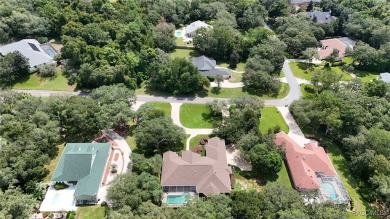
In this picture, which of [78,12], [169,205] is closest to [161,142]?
[169,205]

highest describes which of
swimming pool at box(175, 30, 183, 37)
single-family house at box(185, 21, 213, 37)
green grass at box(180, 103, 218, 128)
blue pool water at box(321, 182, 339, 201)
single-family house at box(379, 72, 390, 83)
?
single-family house at box(185, 21, 213, 37)

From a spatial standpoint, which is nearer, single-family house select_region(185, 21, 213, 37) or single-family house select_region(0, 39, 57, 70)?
single-family house select_region(0, 39, 57, 70)

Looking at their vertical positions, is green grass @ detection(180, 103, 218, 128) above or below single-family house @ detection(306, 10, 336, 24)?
below

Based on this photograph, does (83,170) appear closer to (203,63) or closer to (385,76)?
(203,63)

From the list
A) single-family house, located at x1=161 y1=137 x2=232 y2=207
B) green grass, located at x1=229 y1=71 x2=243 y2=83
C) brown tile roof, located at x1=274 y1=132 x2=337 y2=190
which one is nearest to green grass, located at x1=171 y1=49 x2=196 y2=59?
green grass, located at x1=229 y1=71 x2=243 y2=83

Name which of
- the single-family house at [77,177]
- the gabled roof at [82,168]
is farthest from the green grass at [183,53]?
the gabled roof at [82,168]

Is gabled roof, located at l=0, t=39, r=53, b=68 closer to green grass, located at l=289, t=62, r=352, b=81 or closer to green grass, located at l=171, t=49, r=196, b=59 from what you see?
green grass, located at l=171, t=49, r=196, b=59

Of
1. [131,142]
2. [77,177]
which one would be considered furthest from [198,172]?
[77,177]

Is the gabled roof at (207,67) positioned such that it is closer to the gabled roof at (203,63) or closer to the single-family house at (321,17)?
the gabled roof at (203,63)
